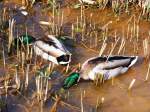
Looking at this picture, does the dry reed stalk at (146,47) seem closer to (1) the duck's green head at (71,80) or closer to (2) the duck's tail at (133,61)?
(2) the duck's tail at (133,61)

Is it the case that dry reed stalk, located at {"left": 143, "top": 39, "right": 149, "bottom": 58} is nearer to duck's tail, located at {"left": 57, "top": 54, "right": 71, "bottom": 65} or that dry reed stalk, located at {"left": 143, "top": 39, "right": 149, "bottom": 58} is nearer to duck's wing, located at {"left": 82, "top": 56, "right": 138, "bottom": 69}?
duck's wing, located at {"left": 82, "top": 56, "right": 138, "bottom": 69}

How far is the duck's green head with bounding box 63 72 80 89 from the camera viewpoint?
5.61 metres

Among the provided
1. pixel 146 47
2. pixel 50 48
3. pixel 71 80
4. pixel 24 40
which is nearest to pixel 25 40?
pixel 24 40

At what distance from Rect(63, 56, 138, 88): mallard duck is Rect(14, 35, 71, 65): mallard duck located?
27 cm

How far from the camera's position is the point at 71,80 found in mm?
5637

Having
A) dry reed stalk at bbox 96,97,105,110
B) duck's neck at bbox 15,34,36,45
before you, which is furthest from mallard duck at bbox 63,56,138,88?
duck's neck at bbox 15,34,36,45

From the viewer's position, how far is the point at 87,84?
227 inches

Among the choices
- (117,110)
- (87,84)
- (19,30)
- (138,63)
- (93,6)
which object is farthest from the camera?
(93,6)

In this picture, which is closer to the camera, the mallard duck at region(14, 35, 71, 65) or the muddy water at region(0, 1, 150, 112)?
the muddy water at region(0, 1, 150, 112)

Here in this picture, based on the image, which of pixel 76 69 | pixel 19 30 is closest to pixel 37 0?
pixel 19 30

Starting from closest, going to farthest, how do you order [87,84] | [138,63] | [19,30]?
[87,84] < [138,63] < [19,30]

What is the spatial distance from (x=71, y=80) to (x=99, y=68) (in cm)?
39

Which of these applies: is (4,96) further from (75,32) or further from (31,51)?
(75,32)

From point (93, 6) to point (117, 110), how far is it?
2.49 metres
